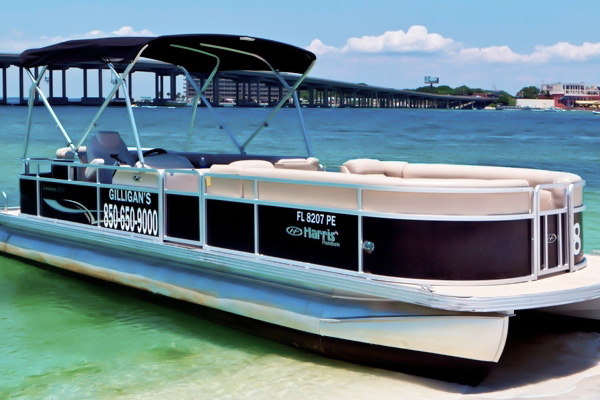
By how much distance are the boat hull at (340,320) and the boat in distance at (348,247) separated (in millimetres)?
10

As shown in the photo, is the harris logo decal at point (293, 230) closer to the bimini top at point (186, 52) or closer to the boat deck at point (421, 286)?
the boat deck at point (421, 286)

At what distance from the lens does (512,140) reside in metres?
51.2

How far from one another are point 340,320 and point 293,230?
80cm

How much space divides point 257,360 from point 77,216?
3.05m

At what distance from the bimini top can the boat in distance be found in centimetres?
4

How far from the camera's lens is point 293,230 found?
6180mm

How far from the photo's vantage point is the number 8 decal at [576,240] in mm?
5980

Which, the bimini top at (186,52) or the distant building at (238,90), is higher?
the distant building at (238,90)

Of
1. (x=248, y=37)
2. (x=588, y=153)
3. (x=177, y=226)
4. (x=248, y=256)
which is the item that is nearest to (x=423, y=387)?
(x=248, y=256)

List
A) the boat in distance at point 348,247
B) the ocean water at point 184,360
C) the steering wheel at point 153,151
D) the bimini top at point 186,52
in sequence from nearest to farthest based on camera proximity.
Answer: the boat in distance at point 348,247 → the ocean water at point 184,360 → the bimini top at point 186,52 → the steering wheel at point 153,151

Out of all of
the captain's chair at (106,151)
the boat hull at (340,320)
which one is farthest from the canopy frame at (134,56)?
the boat hull at (340,320)

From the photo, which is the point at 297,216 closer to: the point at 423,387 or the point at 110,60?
the point at 423,387

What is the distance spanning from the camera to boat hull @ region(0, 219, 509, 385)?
530 centimetres

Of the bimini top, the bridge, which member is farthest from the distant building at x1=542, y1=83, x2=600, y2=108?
the bimini top
